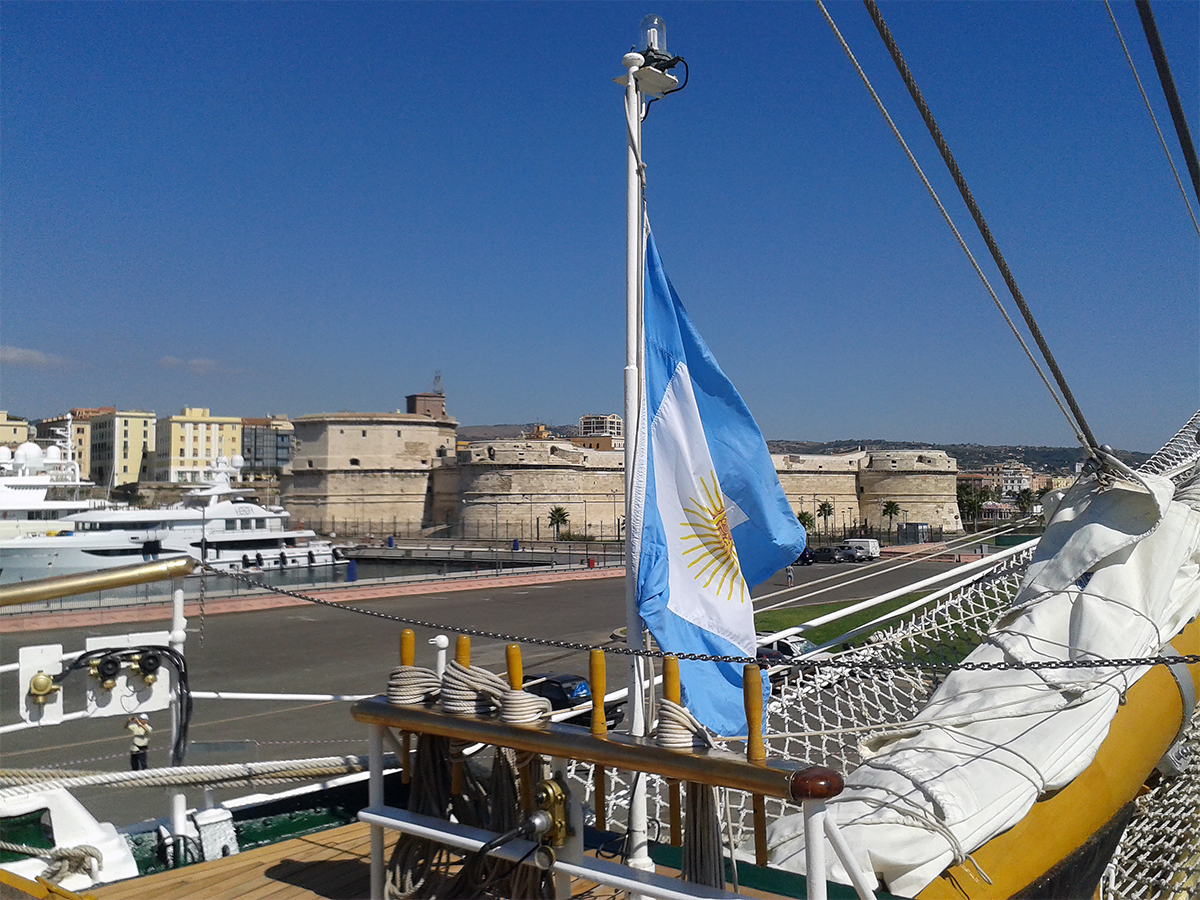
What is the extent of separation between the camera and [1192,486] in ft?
17.0

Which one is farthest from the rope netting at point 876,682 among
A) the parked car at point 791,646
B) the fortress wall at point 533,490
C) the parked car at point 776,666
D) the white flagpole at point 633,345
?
the fortress wall at point 533,490

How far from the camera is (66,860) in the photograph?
324cm

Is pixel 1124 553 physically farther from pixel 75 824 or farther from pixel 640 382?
pixel 75 824

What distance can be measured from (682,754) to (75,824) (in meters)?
2.75

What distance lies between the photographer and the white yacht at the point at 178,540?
2675cm

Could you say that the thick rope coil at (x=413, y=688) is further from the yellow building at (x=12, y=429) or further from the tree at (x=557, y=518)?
the yellow building at (x=12, y=429)

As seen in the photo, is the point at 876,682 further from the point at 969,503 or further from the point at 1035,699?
the point at 969,503

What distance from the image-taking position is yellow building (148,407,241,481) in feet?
299

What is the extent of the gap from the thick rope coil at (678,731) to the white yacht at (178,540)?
24.3 meters

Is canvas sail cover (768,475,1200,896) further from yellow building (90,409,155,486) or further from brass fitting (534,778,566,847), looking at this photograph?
yellow building (90,409,155,486)

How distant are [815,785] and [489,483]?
54123 millimetres

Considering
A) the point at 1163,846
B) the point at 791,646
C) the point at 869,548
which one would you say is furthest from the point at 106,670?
the point at 869,548

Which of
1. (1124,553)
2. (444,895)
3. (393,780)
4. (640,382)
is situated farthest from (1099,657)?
(393,780)

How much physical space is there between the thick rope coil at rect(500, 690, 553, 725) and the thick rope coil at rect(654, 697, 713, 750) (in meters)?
0.36
